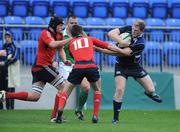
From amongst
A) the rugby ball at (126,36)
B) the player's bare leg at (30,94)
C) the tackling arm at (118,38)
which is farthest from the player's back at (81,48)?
the player's bare leg at (30,94)

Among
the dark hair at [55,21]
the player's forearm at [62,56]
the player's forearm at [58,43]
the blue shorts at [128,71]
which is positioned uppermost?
the dark hair at [55,21]

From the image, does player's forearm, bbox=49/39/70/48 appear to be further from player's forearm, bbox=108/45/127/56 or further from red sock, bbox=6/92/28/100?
red sock, bbox=6/92/28/100

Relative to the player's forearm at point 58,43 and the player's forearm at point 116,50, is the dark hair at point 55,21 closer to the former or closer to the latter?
the player's forearm at point 58,43

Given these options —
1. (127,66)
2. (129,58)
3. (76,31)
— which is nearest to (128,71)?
(127,66)

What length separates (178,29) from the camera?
834 inches

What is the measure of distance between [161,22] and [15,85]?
625cm

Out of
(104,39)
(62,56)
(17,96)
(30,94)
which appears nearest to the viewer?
(17,96)

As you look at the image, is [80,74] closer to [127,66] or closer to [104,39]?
[127,66]

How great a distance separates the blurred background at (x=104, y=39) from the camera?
19688mm

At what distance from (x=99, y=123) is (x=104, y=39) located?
299 inches

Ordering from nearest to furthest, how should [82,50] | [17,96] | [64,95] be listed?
[82,50]
[64,95]
[17,96]

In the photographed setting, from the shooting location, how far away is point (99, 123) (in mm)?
13258

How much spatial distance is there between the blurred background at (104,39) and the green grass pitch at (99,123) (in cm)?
288

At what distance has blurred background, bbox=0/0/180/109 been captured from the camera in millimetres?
19688
